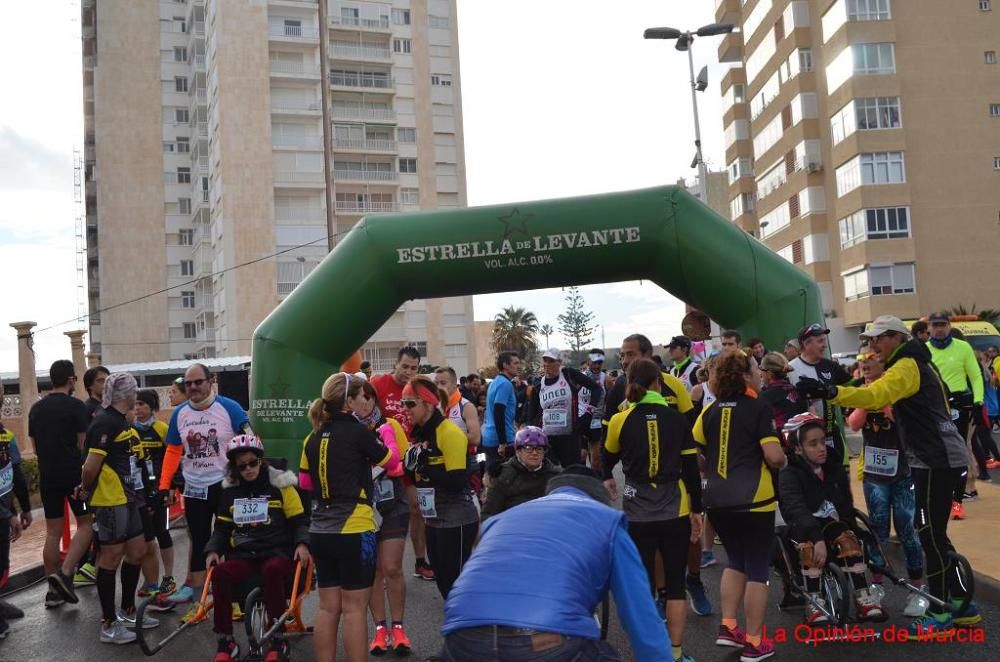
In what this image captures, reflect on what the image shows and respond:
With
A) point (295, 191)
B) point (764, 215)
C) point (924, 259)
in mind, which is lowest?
point (924, 259)

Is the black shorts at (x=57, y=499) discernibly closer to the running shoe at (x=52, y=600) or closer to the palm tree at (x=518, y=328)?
the running shoe at (x=52, y=600)

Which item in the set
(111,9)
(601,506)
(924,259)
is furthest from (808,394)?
(111,9)

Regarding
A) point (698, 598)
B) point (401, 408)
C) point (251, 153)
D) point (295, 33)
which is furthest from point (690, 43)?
point (295, 33)

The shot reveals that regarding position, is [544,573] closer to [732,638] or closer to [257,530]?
[732,638]

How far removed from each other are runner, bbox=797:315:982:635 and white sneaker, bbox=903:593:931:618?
128mm

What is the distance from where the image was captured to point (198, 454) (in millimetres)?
7504

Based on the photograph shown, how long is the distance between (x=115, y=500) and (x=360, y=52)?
5562 cm

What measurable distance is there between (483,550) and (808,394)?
10.2ft

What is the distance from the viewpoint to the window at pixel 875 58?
41.4m

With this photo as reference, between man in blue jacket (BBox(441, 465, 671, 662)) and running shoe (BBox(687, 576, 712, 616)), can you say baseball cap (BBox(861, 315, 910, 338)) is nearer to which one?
running shoe (BBox(687, 576, 712, 616))

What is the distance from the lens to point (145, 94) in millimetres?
67188

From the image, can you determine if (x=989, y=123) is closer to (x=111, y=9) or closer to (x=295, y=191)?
(x=295, y=191)

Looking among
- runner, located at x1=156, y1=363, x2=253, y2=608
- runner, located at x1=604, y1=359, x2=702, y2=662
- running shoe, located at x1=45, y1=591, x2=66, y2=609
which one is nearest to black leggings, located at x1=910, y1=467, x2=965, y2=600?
runner, located at x1=604, y1=359, x2=702, y2=662

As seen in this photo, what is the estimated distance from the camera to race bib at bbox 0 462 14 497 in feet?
23.7
